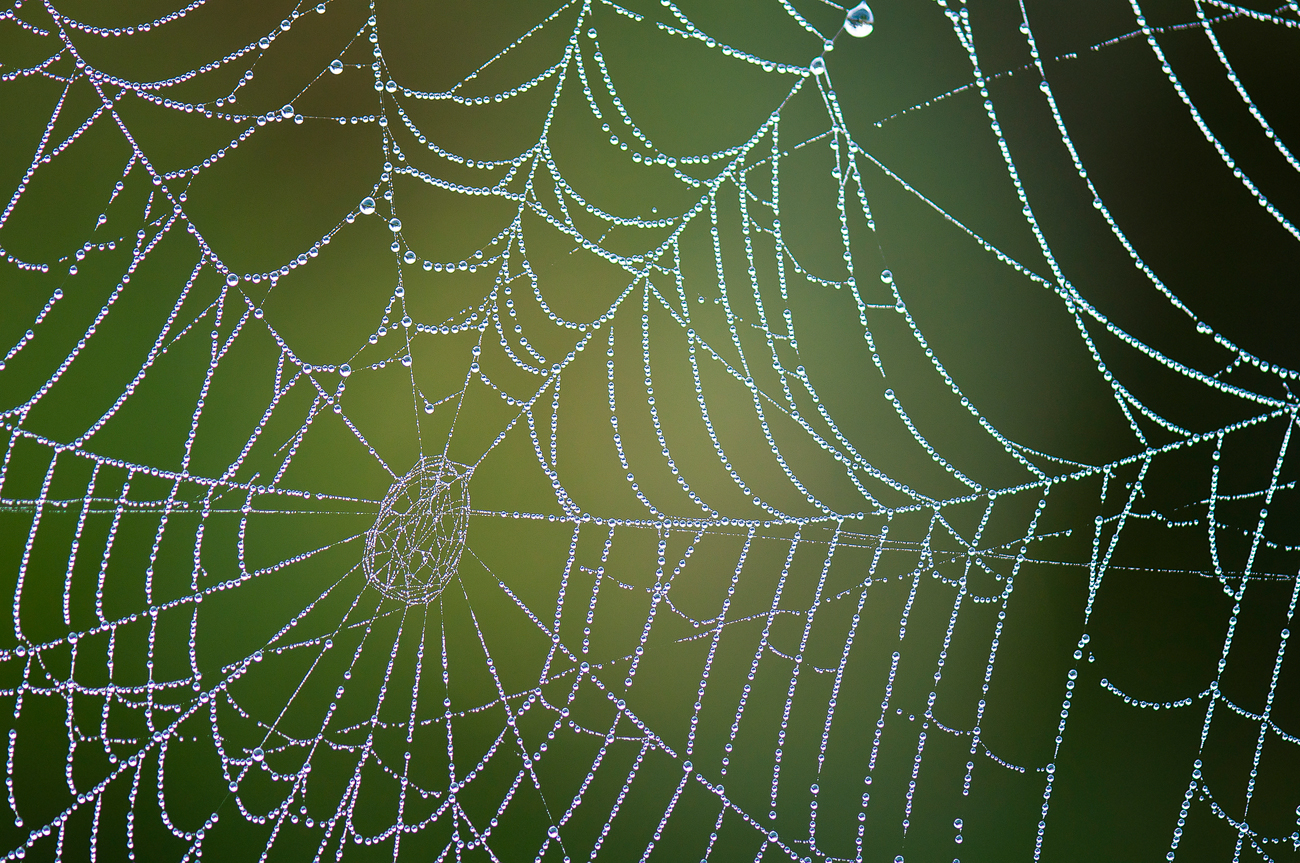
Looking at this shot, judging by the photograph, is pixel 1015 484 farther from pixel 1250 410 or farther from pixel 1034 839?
pixel 1034 839

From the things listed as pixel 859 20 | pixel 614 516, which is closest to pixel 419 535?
pixel 614 516

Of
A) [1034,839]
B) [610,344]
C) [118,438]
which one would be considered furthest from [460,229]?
[1034,839]

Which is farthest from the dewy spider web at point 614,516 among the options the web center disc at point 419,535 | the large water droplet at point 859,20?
the large water droplet at point 859,20

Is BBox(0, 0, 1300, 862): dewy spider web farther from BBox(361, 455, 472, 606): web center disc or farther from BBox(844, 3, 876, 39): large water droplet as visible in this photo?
BBox(844, 3, 876, 39): large water droplet

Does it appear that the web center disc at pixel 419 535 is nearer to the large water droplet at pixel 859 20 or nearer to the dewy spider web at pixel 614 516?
the dewy spider web at pixel 614 516

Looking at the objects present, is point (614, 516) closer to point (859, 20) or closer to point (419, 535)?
point (419, 535)
